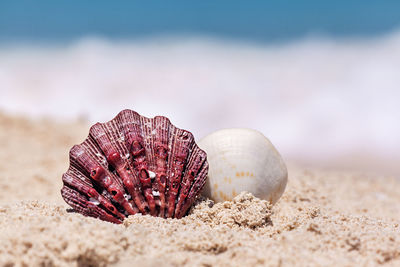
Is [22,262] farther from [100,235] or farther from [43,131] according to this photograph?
[43,131]

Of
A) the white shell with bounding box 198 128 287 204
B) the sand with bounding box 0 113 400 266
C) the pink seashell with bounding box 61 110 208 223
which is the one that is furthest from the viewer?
the white shell with bounding box 198 128 287 204

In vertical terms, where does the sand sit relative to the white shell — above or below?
below

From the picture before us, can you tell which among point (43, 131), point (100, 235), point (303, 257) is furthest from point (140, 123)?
point (43, 131)

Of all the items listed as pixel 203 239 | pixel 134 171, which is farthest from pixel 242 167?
pixel 203 239

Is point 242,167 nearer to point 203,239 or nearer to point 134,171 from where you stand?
point 134,171

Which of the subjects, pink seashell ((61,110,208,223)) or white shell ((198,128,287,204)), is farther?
white shell ((198,128,287,204))
